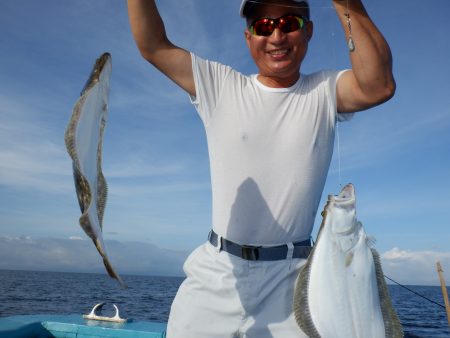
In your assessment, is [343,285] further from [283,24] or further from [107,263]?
[283,24]

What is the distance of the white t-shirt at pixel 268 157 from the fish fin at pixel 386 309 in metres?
0.57

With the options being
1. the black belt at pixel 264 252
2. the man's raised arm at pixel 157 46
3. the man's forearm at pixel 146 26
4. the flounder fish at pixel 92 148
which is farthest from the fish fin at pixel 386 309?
the man's forearm at pixel 146 26

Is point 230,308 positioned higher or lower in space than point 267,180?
lower

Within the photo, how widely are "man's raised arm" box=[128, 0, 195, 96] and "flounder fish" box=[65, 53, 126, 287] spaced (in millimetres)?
542

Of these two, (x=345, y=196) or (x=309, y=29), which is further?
(x=309, y=29)

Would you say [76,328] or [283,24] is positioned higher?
[283,24]

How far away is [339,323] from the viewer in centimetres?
248

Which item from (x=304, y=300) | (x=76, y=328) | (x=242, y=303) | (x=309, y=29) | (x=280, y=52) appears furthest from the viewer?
(x=76, y=328)

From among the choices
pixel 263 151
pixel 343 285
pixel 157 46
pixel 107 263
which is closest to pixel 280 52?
pixel 263 151

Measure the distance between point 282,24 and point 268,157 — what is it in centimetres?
102

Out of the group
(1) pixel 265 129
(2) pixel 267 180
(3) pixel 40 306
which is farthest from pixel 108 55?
(3) pixel 40 306

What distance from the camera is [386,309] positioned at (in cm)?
261

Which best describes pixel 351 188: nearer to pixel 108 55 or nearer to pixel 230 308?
pixel 230 308

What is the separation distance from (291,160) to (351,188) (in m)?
0.48
